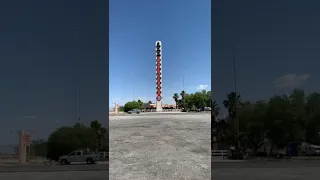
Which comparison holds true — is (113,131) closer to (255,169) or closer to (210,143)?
(210,143)

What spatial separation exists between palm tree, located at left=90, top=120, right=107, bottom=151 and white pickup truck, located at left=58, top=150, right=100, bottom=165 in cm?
14

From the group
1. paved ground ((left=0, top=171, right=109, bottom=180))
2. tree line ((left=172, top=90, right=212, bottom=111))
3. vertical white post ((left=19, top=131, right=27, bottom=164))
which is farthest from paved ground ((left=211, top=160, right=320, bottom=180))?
vertical white post ((left=19, top=131, right=27, bottom=164))

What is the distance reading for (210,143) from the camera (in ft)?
21.6

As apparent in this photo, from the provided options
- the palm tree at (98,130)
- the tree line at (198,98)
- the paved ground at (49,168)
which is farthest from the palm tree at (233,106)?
the paved ground at (49,168)

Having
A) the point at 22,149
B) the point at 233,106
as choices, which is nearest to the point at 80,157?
the point at 22,149

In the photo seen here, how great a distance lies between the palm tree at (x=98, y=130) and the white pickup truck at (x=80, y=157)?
0.14 m

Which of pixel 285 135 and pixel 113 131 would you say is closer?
pixel 285 135

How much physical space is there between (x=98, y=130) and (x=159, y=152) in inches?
53.5

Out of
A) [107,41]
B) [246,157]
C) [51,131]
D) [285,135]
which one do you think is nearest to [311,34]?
[285,135]

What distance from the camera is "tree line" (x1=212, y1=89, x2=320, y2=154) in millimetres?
6113

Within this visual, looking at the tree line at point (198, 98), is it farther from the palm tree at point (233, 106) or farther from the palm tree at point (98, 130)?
the palm tree at point (98, 130)

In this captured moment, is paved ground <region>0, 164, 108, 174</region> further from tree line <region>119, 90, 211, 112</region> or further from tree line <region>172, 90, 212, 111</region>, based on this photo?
tree line <region>172, 90, 212, 111</region>

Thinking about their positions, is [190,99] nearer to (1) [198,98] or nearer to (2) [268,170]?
(1) [198,98]

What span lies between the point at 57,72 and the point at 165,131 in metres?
3.34
